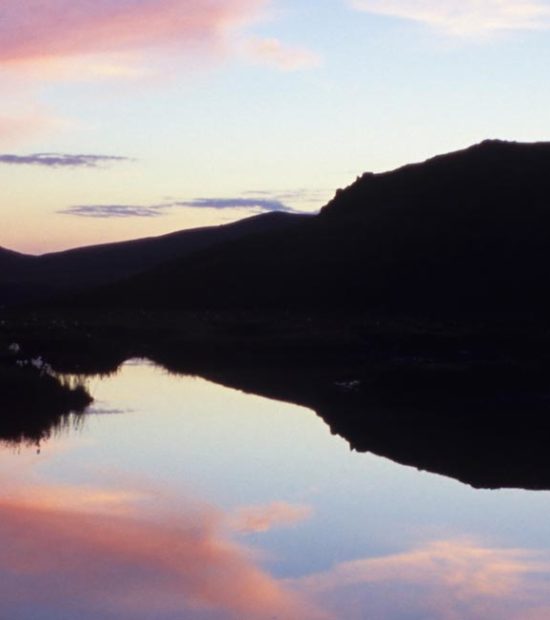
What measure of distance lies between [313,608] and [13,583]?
3.04 m

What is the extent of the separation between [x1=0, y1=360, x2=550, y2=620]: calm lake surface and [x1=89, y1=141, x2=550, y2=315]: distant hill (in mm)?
85865

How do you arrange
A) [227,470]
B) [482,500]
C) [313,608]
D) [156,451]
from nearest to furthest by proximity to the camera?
[313,608]
[482,500]
[227,470]
[156,451]

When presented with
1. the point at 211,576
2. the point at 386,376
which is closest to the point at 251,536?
the point at 211,576

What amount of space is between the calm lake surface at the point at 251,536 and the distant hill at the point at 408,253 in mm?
85865

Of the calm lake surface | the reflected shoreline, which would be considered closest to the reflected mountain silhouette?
the reflected shoreline

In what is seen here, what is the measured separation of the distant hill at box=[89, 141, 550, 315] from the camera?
376ft

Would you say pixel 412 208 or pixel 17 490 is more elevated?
pixel 412 208

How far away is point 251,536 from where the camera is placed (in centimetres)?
1512

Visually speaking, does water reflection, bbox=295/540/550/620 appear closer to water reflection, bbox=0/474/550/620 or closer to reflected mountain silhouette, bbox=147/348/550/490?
water reflection, bbox=0/474/550/620

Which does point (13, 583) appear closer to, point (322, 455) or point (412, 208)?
point (322, 455)

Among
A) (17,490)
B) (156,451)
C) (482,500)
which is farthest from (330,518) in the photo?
(156,451)

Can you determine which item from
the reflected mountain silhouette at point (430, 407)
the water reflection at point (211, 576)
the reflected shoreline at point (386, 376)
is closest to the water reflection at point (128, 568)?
the water reflection at point (211, 576)

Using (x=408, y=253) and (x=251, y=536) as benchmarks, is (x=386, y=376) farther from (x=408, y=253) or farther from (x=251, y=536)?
(x=408, y=253)

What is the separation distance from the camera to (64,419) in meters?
26.4
